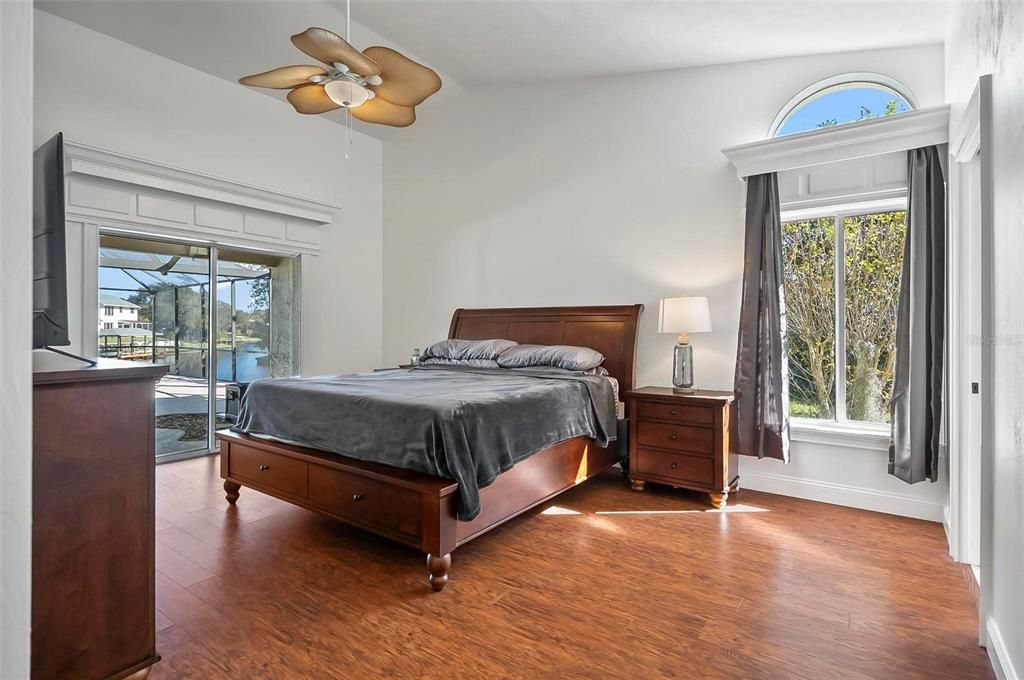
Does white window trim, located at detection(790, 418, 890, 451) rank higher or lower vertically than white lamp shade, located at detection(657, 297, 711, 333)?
lower

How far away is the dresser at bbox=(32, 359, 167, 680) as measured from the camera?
1.43 metres

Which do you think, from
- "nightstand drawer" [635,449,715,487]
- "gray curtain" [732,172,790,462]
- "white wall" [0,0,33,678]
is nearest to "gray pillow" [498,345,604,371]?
"nightstand drawer" [635,449,715,487]

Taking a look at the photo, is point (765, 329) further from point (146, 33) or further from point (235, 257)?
point (146, 33)

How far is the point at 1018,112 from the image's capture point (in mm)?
1524

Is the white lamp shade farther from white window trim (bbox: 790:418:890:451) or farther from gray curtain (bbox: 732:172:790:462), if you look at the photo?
white window trim (bbox: 790:418:890:451)

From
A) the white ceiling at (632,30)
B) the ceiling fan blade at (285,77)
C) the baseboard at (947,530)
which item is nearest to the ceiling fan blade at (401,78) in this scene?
the ceiling fan blade at (285,77)

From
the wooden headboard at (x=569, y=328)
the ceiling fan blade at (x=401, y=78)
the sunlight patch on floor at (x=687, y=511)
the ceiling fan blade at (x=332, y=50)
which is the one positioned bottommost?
the sunlight patch on floor at (x=687, y=511)

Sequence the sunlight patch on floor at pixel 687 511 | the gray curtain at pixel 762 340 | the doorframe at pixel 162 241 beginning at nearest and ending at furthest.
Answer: the sunlight patch on floor at pixel 687 511, the gray curtain at pixel 762 340, the doorframe at pixel 162 241

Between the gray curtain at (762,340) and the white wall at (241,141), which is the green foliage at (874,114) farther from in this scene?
the white wall at (241,141)

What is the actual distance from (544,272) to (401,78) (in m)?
2.33

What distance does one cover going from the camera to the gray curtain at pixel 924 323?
295cm

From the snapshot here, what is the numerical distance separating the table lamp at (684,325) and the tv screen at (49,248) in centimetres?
320

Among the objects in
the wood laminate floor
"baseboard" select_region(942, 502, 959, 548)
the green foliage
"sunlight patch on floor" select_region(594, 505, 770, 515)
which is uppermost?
the green foliage

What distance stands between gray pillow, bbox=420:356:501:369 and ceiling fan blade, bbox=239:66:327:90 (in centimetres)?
234
